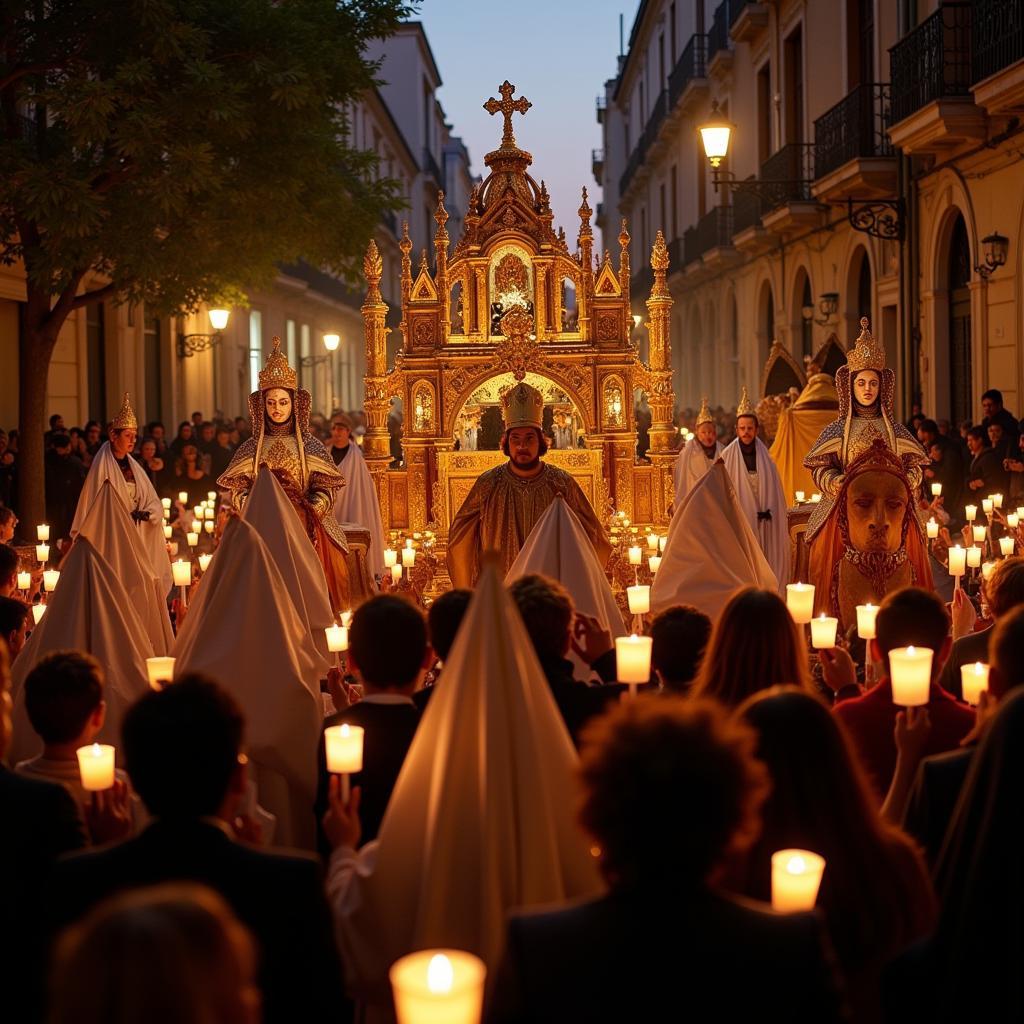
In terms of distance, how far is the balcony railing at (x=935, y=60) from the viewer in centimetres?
1681

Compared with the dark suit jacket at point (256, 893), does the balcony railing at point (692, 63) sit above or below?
above

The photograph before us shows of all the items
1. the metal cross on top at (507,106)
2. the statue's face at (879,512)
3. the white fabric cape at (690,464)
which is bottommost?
the statue's face at (879,512)

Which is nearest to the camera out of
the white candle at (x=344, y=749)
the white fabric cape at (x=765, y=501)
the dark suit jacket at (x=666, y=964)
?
the dark suit jacket at (x=666, y=964)

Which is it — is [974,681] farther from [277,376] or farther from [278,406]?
[277,376]

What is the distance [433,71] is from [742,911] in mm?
77163

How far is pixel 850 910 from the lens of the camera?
318cm

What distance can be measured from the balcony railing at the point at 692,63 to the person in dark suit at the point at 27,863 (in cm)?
3573

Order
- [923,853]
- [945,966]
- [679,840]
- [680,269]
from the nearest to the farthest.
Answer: [679,840], [945,966], [923,853], [680,269]

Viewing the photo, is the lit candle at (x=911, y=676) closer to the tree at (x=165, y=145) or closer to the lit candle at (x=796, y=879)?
the lit candle at (x=796, y=879)

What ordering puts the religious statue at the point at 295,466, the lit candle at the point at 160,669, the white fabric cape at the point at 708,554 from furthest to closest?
the religious statue at the point at 295,466 → the white fabric cape at the point at 708,554 → the lit candle at the point at 160,669

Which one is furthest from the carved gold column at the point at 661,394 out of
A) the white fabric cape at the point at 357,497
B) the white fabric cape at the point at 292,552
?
the white fabric cape at the point at 292,552

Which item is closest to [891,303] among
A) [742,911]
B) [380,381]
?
[380,381]

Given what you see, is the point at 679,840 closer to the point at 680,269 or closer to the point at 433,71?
the point at 680,269


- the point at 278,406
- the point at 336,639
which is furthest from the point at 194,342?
the point at 336,639
